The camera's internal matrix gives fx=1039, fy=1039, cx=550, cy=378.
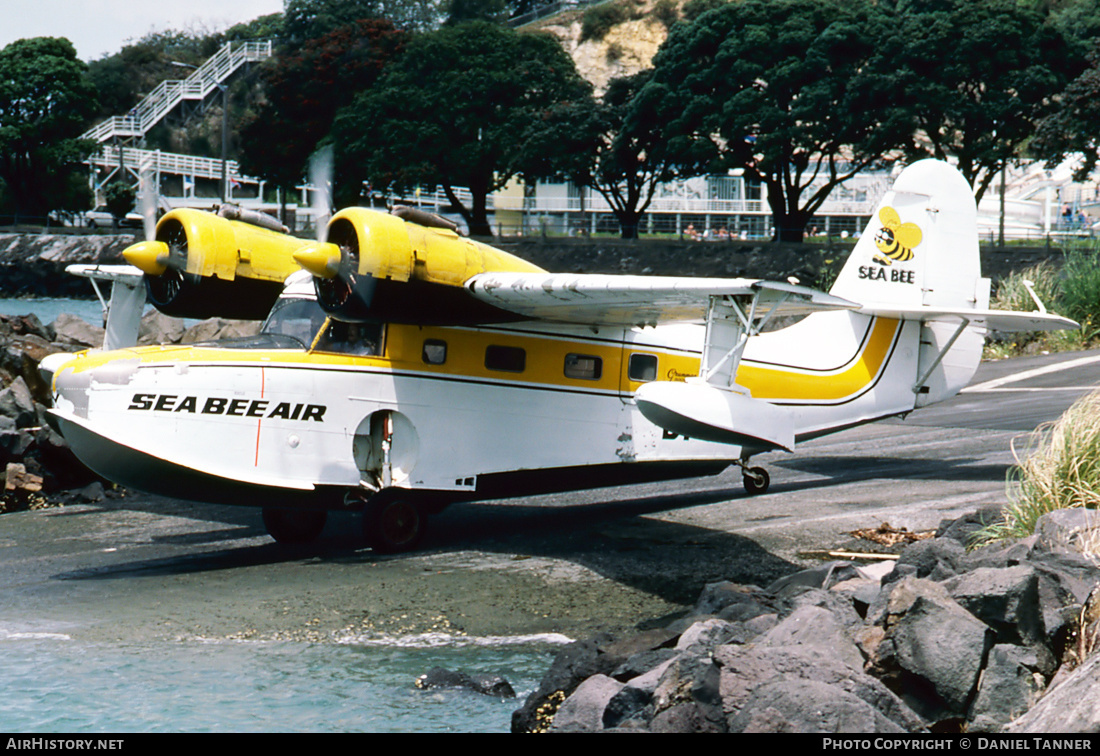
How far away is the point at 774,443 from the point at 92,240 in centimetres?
7101

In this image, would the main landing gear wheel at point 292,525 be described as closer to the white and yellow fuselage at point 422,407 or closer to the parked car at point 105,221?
the white and yellow fuselage at point 422,407

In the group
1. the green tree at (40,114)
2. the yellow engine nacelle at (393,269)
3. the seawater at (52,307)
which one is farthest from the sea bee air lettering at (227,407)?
the green tree at (40,114)

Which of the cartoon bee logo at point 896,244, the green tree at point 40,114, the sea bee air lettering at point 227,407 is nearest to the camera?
the sea bee air lettering at point 227,407

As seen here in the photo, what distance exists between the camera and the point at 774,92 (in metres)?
52.8

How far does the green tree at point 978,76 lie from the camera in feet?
155

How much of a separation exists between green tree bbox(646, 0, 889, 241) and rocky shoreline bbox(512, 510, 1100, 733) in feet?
146

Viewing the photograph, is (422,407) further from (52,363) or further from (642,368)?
(52,363)

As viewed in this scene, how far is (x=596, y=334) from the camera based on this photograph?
13258mm

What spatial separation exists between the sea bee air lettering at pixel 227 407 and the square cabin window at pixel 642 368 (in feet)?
13.1

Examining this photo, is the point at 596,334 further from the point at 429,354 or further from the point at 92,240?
the point at 92,240

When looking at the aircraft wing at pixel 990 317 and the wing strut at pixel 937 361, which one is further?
the wing strut at pixel 937 361

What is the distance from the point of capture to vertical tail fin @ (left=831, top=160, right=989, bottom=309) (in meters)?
15.5

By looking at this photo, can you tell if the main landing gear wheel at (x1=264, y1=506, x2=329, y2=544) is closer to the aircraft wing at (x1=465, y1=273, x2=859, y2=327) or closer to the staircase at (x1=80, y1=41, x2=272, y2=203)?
the aircraft wing at (x1=465, y1=273, x2=859, y2=327)

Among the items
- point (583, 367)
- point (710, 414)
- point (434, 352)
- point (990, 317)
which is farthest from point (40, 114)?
point (710, 414)
